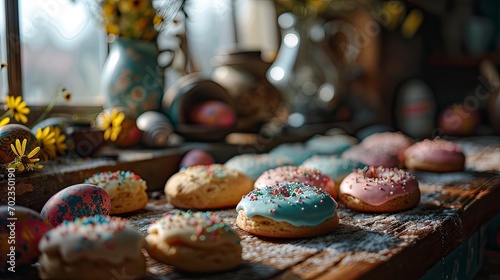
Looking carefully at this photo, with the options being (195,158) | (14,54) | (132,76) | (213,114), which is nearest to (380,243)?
(195,158)

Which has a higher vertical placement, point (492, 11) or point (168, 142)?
point (492, 11)

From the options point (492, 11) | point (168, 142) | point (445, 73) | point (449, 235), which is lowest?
point (449, 235)

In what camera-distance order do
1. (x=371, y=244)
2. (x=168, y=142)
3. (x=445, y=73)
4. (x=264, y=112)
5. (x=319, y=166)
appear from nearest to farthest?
(x=371, y=244)
(x=319, y=166)
(x=168, y=142)
(x=264, y=112)
(x=445, y=73)

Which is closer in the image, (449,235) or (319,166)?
(449,235)

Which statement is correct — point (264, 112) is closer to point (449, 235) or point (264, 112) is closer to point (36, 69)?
point (36, 69)

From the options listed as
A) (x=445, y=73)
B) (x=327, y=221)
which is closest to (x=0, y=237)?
(x=327, y=221)

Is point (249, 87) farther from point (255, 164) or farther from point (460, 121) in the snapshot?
point (460, 121)

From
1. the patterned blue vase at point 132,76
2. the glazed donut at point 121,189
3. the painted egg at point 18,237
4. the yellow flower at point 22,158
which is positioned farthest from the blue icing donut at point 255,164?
the painted egg at point 18,237

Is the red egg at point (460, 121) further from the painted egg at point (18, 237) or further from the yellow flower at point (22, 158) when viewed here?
the painted egg at point (18, 237)
